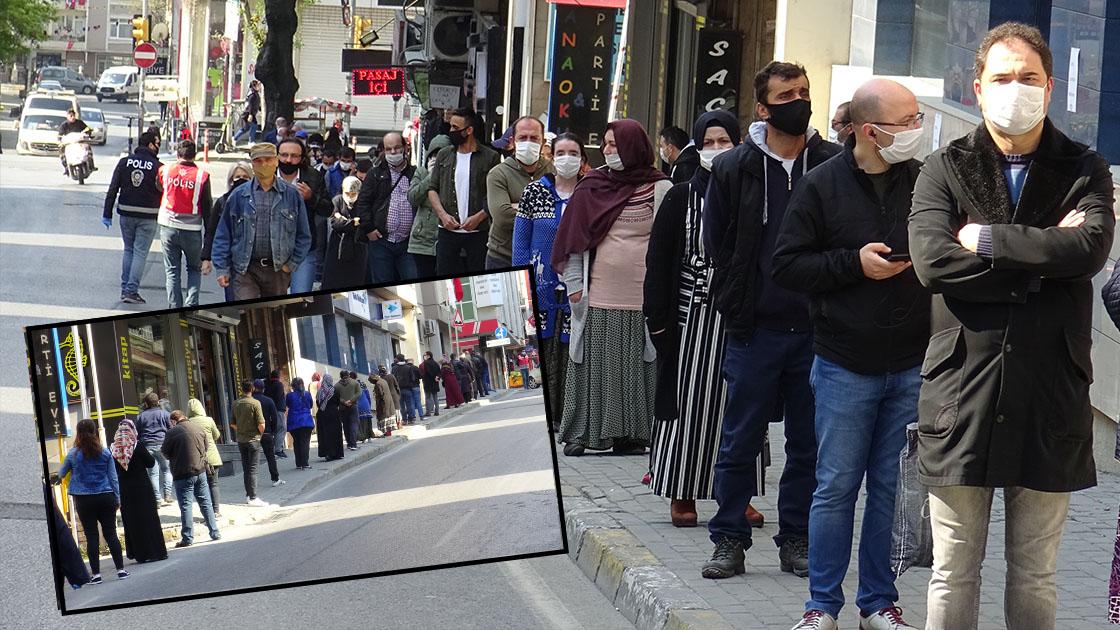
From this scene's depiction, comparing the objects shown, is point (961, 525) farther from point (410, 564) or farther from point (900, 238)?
point (410, 564)

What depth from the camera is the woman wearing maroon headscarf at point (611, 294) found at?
8.50m

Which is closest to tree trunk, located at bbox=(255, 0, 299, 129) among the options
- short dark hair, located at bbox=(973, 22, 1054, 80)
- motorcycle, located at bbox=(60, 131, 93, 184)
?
motorcycle, located at bbox=(60, 131, 93, 184)

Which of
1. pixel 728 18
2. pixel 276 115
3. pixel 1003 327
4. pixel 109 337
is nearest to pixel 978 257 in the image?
pixel 1003 327

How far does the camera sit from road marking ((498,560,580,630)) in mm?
6391

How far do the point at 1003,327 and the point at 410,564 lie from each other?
1939 millimetres

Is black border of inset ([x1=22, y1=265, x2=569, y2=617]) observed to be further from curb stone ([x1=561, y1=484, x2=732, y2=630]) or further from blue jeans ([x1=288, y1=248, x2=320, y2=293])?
blue jeans ([x1=288, y1=248, x2=320, y2=293])

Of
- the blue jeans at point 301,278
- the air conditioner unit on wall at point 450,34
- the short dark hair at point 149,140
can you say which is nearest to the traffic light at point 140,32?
the air conditioner unit on wall at point 450,34

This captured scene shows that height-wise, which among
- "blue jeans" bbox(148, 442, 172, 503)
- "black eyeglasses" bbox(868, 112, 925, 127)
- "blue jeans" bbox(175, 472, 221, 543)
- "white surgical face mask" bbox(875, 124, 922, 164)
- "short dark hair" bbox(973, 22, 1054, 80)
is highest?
"short dark hair" bbox(973, 22, 1054, 80)

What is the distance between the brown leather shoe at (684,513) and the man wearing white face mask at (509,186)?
370 cm

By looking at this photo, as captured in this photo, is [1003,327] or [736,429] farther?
[736,429]

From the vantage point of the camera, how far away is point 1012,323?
436cm

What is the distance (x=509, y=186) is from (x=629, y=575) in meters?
4.89

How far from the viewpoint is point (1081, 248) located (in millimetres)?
4262

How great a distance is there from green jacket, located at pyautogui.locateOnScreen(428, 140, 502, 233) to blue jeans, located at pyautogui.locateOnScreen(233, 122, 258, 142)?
4079cm
